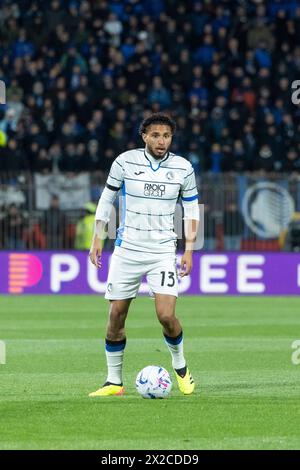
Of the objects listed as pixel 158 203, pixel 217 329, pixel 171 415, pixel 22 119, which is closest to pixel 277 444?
pixel 171 415

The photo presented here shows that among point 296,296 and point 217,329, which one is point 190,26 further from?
point 217,329

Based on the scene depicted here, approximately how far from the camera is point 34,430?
28.6 ft

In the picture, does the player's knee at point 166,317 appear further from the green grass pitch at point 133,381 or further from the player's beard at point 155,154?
the player's beard at point 155,154

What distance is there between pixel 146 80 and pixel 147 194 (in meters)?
18.2

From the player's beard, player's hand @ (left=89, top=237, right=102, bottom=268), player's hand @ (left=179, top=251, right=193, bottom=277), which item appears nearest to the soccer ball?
player's hand @ (left=179, top=251, right=193, bottom=277)

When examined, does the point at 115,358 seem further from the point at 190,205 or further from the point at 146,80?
the point at 146,80

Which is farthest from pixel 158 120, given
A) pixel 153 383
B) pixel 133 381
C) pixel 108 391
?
pixel 133 381

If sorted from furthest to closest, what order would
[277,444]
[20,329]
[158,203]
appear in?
1. [20,329]
2. [158,203]
3. [277,444]

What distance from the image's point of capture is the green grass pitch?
8.46 metres

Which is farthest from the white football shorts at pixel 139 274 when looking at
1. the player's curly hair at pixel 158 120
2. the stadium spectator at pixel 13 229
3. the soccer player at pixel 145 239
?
the stadium spectator at pixel 13 229

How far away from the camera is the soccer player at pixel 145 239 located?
10688mm

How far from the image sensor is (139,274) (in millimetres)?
10758

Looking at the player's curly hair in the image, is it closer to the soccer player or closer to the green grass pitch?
the soccer player

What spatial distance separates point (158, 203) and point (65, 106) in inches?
671
